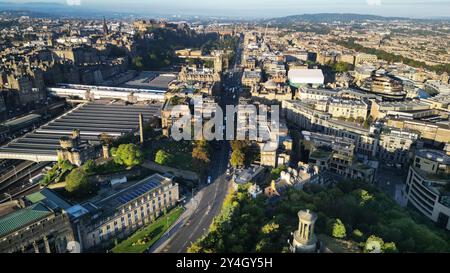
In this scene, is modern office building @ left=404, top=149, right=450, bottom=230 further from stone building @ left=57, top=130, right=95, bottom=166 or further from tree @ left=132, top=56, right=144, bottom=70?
tree @ left=132, top=56, right=144, bottom=70

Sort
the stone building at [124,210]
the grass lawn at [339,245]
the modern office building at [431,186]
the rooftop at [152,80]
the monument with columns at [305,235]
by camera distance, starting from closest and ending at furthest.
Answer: the monument with columns at [305,235] → the grass lawn at [339,245] → the stone building at [124,210] → the modern office building at [431,186] → the rooftop at [152,80]

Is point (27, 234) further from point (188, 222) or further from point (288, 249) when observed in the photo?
point (288, 249)

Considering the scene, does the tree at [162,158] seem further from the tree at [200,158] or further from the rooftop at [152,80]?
the rooftop at [152,80]

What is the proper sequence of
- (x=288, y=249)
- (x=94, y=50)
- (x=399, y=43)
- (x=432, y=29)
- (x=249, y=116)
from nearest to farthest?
(x=288, y=249) < (x=249, y=116) < (x=94, y=50) < (x=399, y=43) < (x=432, y=29)

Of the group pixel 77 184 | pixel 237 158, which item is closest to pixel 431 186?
pixel 237 158

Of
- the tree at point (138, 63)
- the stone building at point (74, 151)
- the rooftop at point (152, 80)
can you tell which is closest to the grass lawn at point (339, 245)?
the stone building at point (74, 151)

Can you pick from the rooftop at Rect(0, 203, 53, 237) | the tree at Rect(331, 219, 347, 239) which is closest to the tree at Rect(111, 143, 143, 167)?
the rooftop at Rect(0, 203, 53, 237)
